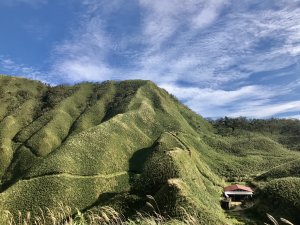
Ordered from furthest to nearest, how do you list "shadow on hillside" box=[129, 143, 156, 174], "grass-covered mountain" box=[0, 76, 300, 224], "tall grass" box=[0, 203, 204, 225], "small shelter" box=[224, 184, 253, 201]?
"shadow on hillside" box=[129, 143, 156, 174] → "small shelter" box=[224, 184, 253, 201] → "grass-covered mountain" box=[0, 76, 300, 224] → "tall grass" box=[0, 203, 204, 225]

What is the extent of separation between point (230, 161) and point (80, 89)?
85863mm

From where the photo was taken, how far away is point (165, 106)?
6161 inches

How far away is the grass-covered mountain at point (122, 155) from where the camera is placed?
209ft

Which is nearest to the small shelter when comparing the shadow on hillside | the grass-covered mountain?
the grass-covered mountain

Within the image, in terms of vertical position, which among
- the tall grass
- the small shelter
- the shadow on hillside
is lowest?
the small shelter

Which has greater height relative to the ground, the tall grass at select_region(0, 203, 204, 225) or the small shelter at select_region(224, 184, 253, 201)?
the tall grass at select_region(0, 203, 204, 225)

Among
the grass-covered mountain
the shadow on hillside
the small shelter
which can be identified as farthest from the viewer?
the shadow on hillside

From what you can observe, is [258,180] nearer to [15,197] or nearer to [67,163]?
[67,163]

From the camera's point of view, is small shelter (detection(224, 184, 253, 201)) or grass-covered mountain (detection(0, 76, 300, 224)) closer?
grass-covered mountain (detection(0, 76, 300, 224))

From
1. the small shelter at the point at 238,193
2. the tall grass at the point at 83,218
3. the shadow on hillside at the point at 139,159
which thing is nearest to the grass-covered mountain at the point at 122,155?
the shadow on hillside at the point at 139,159

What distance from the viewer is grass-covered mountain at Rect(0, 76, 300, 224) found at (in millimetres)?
63781

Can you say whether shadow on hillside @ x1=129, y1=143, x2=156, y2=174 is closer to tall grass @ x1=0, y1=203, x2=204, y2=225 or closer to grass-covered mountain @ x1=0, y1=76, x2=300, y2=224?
grass-covered mountain @ x1=0, y1=76, x2=300, y2=224

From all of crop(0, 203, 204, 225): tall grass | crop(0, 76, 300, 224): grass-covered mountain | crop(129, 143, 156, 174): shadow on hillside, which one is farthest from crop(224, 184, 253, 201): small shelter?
crop(0, 203, 204, 225): tall grass

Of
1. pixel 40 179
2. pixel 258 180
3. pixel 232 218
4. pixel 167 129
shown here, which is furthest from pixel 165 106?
pixel 232 218
